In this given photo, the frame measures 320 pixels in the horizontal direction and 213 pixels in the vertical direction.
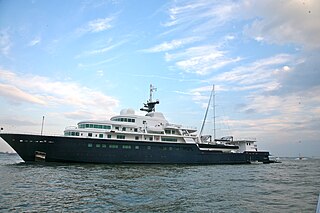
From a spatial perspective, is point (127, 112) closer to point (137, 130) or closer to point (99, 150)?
point (137, 130)

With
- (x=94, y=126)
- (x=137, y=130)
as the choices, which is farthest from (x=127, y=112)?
(x=94, y=126)

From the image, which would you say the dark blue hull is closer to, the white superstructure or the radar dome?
the white superstructure

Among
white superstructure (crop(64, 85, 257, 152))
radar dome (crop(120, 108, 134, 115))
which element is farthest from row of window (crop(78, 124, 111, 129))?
radar dome (crop(120, 108, 134, 115))

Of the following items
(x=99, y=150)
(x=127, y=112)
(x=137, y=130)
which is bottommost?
(x=99, y=150)

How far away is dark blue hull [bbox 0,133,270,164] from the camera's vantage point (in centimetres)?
2831

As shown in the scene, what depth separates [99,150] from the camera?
98.8ft

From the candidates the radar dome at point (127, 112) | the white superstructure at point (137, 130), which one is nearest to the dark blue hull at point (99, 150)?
the white superstructure at point (137, 130)

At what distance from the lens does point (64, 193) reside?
38.7ft

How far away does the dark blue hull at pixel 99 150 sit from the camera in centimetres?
2831

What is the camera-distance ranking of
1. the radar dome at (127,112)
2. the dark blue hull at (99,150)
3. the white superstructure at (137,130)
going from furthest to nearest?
the radar dome at (127,112), the white superstructure at (137,130), the dark blue hull at (99,150)

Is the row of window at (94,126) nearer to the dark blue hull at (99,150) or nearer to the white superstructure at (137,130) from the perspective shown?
the white superstructure at (137,130)

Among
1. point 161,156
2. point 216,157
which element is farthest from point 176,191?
point 216,157

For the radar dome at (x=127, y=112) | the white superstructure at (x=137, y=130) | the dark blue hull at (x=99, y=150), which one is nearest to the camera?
the dark blue hull at (x=99, y=150)

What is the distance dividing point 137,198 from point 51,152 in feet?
67.7
